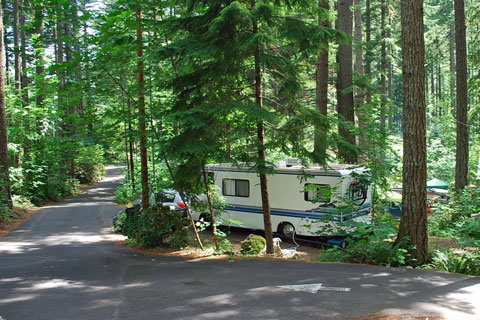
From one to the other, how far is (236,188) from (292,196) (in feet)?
7.54

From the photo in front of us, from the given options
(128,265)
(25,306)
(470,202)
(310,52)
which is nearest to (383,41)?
(470,202)

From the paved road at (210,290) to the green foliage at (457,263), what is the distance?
0.71 metres

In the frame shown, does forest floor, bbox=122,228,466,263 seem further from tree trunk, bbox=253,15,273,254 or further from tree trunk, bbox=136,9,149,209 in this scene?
tree trunk, bbox=136,9,149,209

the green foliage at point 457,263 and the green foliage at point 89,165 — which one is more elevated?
the green foliage at point 89,165

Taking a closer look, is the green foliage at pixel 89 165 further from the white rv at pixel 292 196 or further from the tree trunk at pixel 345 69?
the tree trunk at pixel 345 69

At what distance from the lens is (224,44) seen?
8141 mm

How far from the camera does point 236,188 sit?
14.4 m

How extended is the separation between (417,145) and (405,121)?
507mm

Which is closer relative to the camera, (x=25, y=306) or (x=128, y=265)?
(x=25, y=306)

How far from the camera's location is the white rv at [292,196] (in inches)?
476

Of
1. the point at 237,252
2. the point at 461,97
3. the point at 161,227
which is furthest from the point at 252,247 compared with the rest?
the point at 461,97

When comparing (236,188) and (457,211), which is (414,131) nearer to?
(457,211)

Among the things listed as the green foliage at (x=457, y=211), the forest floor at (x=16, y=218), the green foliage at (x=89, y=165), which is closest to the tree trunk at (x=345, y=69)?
the green foliage at (x=457, y=211)

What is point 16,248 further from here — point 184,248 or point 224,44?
point 224,44
